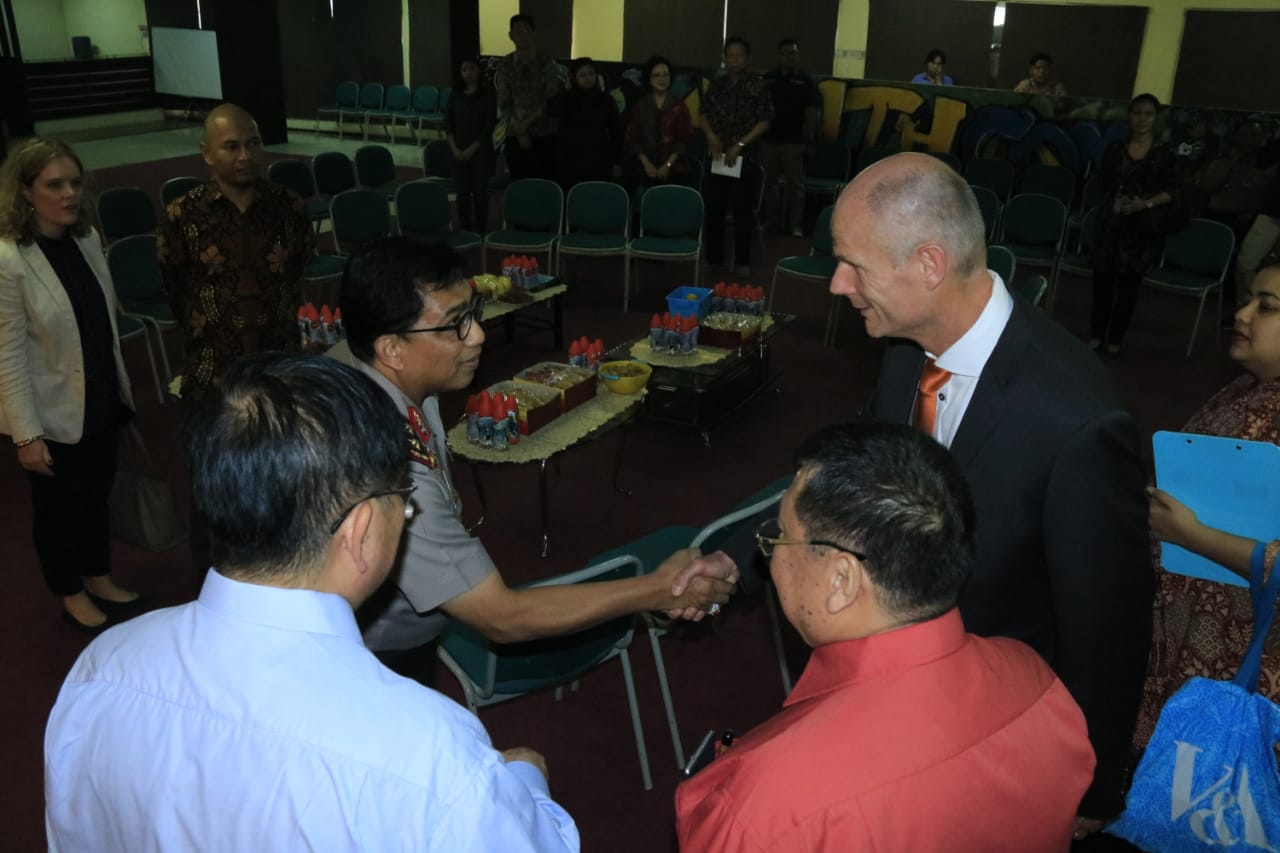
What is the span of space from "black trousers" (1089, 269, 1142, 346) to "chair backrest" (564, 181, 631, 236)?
12.0 feet

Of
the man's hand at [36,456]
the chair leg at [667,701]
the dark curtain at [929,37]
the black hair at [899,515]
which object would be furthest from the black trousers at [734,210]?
the black hair at [899,515]

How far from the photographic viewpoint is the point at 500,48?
15.7 meters

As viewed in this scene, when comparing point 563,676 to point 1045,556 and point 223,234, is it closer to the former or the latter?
point 1045,556

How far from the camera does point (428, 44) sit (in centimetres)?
1584

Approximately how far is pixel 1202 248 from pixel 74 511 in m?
7.48

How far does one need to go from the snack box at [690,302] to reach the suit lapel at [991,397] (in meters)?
3.69

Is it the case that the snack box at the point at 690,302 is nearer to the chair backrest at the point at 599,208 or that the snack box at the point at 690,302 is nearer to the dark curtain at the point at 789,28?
the chair backrest at the point at 599,208

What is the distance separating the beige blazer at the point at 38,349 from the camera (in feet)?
10.2

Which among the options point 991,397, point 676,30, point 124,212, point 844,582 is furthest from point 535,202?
point 676,30

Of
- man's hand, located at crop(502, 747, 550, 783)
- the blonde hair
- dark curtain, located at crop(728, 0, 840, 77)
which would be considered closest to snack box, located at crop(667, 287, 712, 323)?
the blonde hair

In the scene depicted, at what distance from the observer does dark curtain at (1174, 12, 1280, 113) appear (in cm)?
1080

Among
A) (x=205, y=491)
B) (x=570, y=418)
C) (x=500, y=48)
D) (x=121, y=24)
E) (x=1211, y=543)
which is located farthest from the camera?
(x=121, y=24)

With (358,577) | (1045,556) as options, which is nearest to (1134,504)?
(1045,556)

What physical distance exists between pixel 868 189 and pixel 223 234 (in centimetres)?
257
